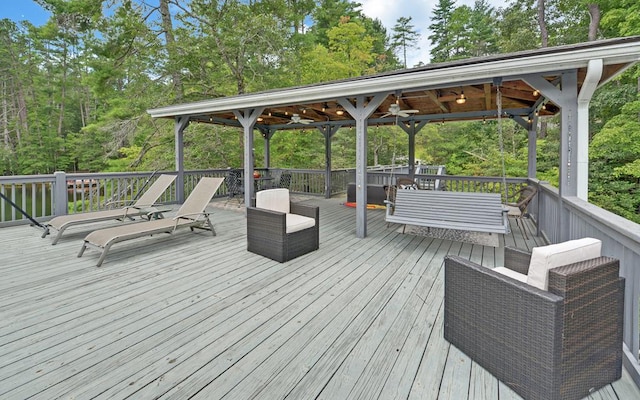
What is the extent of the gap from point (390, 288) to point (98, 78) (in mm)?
14558

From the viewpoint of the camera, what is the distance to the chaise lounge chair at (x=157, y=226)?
3.79 meters

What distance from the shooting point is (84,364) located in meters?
1.93

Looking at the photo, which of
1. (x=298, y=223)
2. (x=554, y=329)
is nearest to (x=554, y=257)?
(x=554, y=329)

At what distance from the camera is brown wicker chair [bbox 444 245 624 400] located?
1535mm

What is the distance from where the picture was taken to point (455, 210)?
4516 millimetres

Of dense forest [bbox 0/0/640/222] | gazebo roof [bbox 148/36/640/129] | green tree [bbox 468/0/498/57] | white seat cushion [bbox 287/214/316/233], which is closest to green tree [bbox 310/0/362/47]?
dense forest [bbox 0/0/640/222]

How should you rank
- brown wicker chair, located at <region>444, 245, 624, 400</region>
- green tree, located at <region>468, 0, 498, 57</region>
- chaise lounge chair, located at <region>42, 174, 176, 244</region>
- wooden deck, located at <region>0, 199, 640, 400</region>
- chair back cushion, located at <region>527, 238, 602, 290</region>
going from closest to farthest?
brown wicker chair, located at <region>444, 245, 624, 400</region>, chair back cushion, located at <region>527, 238, 602, 290</region>, wooden deck, located at <region>0, 199, 640, 400</region>, chaise lounge chair, located at <region>42, 174, 176, 244</region>, green tree, located at <region>468, 0, 498, 57</region>

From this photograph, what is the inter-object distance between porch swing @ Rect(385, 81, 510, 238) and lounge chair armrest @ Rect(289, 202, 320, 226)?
1234 mm

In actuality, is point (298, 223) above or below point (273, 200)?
below

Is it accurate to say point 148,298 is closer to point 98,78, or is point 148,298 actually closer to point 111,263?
point 111,263

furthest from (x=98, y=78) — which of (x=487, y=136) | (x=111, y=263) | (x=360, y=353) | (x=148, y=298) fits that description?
(x=487, y=136)

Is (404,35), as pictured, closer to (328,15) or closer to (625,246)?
(328,15)

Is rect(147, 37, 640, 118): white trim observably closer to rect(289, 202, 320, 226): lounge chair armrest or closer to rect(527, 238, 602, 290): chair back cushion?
rect(289, 202, 320, 226): lounge chair armrest

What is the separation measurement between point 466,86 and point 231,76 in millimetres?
10568
